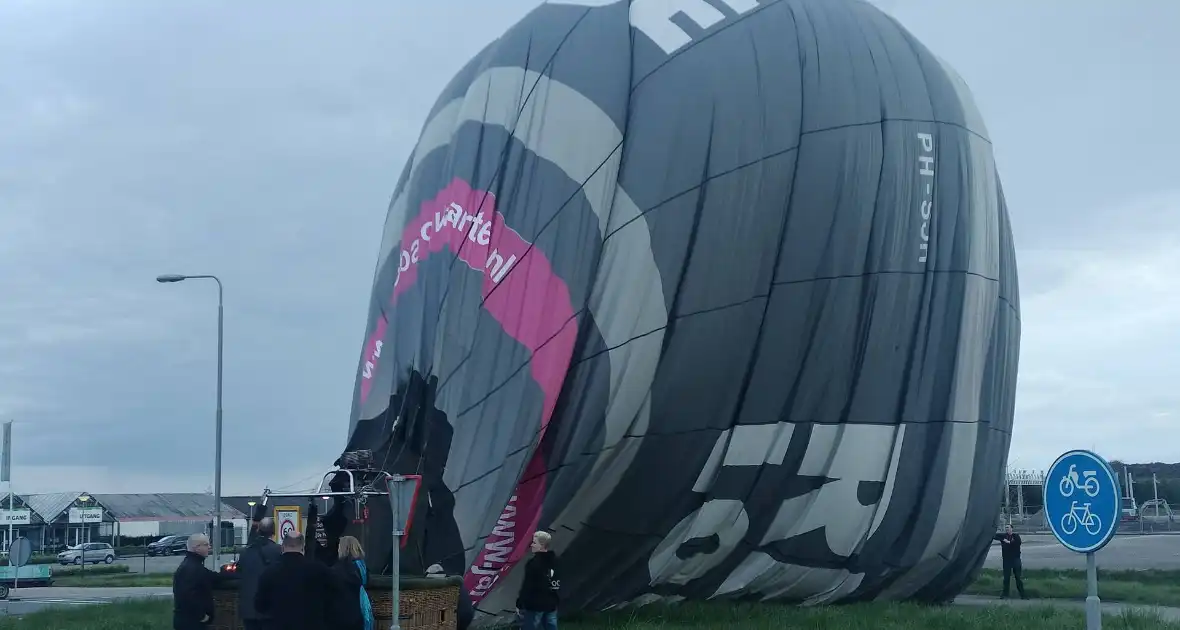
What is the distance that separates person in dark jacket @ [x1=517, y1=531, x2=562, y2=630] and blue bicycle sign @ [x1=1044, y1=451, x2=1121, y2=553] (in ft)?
14.4

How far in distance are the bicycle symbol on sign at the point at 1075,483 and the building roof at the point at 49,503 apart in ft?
219

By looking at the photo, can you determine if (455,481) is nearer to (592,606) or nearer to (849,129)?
(592,606)

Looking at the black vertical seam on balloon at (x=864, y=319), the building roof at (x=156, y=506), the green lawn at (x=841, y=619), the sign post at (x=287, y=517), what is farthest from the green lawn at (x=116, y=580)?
the building roof at (x=156, y=506)

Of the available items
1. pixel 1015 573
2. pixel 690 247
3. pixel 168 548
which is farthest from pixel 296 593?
pixel 168 548

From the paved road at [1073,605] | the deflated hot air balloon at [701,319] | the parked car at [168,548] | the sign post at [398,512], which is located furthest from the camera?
the parked car at [168,548]

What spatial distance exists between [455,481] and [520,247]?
2.59 meters

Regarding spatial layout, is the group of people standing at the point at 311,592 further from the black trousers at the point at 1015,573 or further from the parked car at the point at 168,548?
the parked car at the point at 168,548

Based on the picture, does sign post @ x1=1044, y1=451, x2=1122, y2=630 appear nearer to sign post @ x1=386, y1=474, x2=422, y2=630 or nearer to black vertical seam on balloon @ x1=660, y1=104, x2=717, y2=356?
sign post @ x1=386, y1=474, x2=422, y2=630

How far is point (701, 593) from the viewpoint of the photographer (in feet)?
44.1

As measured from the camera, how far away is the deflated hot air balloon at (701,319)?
39.9 feet

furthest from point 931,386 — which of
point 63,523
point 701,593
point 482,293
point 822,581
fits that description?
point 63,523

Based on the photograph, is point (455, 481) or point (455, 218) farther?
point (455, 218)

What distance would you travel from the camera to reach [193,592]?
28.1 ft

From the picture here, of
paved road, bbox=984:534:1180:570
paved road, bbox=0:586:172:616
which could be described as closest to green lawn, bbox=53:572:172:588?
paved road, bbox=0:586:172:616
